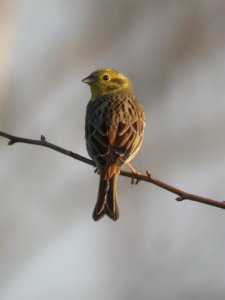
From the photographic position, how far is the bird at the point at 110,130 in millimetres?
6529

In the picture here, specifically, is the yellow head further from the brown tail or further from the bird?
the brown tail

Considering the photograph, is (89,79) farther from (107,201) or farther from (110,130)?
(107,201)

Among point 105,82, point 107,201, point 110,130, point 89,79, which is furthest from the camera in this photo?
point 105,82

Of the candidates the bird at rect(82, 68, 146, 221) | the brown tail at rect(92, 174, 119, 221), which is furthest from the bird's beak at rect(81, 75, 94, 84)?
the brown tail at rect(92, 174, 119, 221)

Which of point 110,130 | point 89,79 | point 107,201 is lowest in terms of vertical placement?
point 107,201

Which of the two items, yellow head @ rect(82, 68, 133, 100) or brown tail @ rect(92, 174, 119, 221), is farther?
yellow head @ rect(82, 68, 133, 100)

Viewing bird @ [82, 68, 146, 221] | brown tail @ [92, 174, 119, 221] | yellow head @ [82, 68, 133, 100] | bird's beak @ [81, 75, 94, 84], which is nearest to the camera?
brown tail @ [92, 174, 119, 221]

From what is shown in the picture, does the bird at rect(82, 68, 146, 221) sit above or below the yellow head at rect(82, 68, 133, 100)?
below

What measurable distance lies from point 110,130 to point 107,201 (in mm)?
872

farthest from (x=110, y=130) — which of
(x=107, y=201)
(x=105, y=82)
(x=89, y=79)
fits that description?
(x=105, y=82)

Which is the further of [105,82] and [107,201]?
[105,82]

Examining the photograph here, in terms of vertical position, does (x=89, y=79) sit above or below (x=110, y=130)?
above

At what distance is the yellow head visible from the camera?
8.29 m

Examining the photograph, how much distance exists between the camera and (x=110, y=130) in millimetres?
7152
